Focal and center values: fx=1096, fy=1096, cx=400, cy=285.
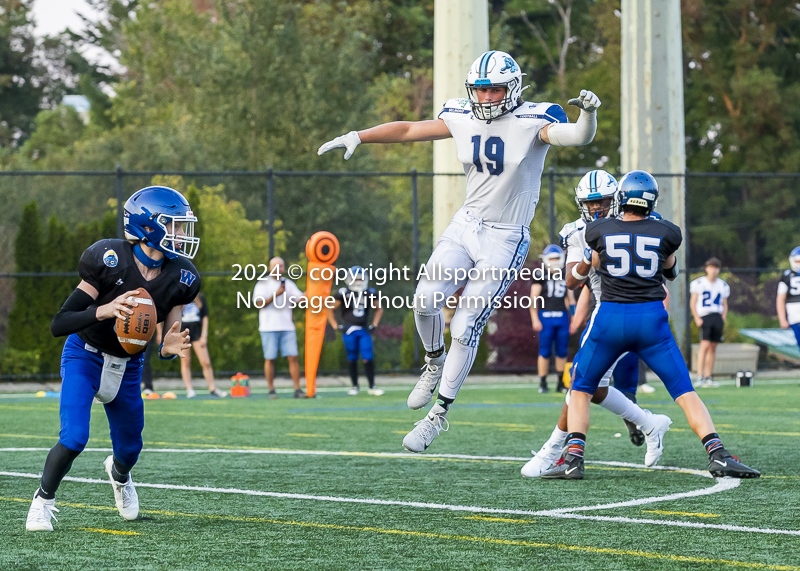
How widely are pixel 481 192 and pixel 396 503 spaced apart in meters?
2.20

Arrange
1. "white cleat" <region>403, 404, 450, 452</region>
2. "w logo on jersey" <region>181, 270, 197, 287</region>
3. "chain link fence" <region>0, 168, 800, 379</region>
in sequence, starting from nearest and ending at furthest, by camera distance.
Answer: "w logo on jersey" <region>181, 270, 197, 287</region> → "white cleat" <region>403, 404, 450, 452</region> → "chain link fence" <region>0, 168, 800, 379</region>

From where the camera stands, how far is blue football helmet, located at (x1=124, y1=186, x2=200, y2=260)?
617 centimetres

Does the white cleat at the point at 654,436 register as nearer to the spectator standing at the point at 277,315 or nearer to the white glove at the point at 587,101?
the white glove at the point at 587,101

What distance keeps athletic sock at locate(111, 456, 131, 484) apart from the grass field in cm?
25

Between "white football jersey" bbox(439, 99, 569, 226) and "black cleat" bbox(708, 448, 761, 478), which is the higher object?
"white football jersey" bbox(439, 99, 569, 226)

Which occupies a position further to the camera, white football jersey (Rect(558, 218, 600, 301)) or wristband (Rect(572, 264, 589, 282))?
white football jersey (Rect(558, 218, 600, 301))

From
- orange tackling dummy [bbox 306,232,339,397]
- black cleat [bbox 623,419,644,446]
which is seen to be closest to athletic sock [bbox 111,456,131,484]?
black cleat [bbox 623,419,644,446]

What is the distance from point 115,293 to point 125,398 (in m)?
0.65

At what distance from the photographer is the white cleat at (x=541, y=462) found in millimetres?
8406

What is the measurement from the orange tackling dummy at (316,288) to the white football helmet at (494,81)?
381 inches

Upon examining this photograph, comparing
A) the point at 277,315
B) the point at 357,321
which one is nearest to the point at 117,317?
the point at 277,315

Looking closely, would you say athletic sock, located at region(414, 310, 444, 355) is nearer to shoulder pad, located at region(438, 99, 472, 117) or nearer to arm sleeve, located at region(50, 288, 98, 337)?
shoulder pad, located at region(438, 99, 472, 117)

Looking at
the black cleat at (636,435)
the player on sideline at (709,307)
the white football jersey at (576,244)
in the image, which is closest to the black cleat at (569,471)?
the white football jersey at (576,244)

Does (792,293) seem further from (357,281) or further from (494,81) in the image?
(494,81)
